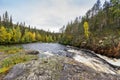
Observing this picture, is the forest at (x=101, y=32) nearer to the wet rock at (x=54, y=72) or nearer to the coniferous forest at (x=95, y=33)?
the coniferous forest at (x=95, y=33)

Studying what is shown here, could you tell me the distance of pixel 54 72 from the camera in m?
14.0

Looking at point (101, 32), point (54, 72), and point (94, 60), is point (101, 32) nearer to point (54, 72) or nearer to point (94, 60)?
point (94, 60)

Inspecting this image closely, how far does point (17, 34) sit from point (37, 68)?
94.1 metres

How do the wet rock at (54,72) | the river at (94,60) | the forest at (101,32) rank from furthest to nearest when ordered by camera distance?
the forest at (101,32) → the river at (94,60) → the wet rock at (54,72)

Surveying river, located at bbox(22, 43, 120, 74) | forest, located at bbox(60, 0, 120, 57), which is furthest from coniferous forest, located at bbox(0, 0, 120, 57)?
river, located at bbox(22, 43, 120, 74)

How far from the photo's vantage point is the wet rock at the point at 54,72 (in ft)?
44.5

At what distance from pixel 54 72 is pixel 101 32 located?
72.6m

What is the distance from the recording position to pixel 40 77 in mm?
13477

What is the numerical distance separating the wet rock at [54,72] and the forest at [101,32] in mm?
11729

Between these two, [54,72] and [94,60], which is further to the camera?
[94,60]

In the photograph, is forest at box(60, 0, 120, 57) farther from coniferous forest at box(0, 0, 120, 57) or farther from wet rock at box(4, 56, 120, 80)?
wet rock at box(4, 56, 120, 80)

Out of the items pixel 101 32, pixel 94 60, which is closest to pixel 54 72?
pixel 94 60

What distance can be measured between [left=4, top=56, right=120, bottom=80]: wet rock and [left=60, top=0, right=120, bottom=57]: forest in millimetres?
11729

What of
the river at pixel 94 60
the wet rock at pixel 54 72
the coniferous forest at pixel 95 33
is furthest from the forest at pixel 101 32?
the wet rock at pixel 54 72
